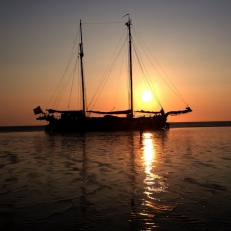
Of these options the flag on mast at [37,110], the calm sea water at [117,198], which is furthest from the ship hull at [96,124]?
the calm sea water at [117,198]

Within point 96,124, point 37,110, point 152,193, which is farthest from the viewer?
point 37,110

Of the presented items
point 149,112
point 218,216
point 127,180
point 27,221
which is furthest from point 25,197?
point 149,112

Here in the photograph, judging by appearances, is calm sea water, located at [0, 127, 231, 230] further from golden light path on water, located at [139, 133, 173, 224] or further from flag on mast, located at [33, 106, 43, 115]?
flag on mast, located at [33, 106, 43, 115]

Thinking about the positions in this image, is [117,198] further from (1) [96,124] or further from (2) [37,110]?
(2) [37,110]

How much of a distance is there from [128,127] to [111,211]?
63.0 meters

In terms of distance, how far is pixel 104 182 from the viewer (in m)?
10.8

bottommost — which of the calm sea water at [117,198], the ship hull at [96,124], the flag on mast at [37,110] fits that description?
the calm sea water at [117,198]

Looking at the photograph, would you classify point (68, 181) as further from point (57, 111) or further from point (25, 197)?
point (57, 111)

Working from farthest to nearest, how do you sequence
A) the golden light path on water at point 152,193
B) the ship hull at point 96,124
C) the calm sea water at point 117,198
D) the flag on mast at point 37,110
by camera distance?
the flag on mast at point 37,110 → the ship hull at point 96,124 → the golden light path on water at point 152,193 → the calm sea water at point 117,198

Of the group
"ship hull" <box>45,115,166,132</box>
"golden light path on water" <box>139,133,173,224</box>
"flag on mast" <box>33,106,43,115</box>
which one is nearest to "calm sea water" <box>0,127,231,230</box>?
"golden light path on water" <box>139,133,173,224</box>

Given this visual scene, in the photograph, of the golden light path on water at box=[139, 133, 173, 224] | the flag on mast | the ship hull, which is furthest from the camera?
the flag on mast

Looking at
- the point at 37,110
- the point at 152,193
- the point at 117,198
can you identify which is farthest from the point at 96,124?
the point at 117,198

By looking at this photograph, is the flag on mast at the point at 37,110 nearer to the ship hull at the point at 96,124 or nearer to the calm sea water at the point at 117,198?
the ship hull at the point at 96,124

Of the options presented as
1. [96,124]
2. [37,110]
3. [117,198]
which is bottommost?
[117,198]
